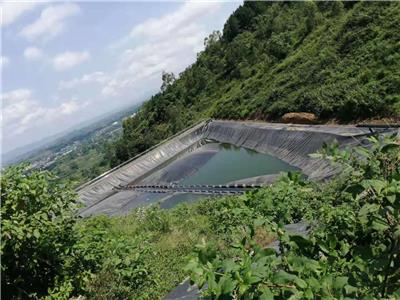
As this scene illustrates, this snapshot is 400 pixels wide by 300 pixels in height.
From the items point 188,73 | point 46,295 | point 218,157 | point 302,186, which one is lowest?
point 218,157

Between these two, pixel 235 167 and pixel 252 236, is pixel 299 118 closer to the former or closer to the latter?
pixel 235 167

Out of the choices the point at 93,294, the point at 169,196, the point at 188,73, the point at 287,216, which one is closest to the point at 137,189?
the point at 169,196

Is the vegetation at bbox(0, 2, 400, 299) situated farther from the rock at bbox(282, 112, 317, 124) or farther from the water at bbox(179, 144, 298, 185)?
the water at bbox(179, 144, 298, 185)

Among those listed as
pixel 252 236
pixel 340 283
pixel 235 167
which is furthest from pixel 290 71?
pixel 340 283

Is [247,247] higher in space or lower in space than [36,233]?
lower

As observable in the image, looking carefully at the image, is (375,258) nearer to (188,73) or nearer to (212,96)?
(212,96)

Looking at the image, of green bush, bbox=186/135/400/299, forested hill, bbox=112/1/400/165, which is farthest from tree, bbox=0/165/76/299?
forested hill, bbox=112/1/400/165
